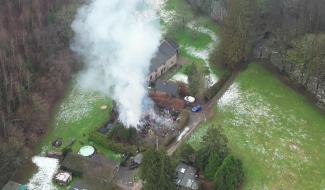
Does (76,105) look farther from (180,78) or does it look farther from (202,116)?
(202,116)

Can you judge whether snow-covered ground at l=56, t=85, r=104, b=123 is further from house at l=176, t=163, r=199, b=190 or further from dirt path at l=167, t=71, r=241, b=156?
house at l=176, t=163, r=199, b=190

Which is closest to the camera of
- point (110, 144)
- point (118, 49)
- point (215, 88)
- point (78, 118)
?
point (110, 144)

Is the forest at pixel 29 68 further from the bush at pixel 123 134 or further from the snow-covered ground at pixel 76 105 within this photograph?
the bush at pixel 123 134

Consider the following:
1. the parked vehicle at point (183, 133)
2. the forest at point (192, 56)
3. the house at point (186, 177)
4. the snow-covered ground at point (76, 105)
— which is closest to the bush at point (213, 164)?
the forest at point (192, 56)

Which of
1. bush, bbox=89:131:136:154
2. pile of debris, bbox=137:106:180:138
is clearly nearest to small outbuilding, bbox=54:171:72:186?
bush, bbox=89:131:136:154

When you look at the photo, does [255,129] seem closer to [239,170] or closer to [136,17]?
[239,170]

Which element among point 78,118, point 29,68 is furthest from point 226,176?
point 29,68

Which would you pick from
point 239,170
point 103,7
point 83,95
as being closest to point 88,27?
point 103,7
